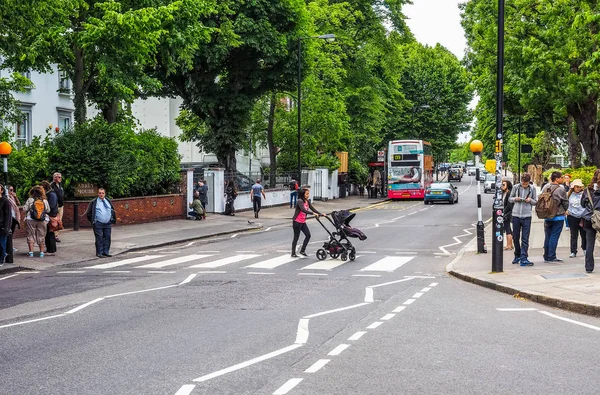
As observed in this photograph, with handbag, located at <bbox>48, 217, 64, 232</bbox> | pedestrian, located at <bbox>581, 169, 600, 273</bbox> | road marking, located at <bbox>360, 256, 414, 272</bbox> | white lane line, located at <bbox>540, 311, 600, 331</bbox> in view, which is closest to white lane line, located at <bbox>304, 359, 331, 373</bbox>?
white lane line, located at <bbox>540, 311, 600, 331</bbox>

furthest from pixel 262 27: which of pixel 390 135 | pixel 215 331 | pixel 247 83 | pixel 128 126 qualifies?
pixel 390 135

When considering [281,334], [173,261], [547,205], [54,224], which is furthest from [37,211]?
[547,205]

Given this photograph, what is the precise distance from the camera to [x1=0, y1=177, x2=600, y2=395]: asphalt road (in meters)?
7.21

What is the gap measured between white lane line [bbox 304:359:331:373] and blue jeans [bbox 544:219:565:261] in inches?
418

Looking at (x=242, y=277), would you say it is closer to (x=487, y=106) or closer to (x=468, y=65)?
(x=487, y=106)

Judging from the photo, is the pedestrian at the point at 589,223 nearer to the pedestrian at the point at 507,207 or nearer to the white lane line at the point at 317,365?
the pedestrian at the point at 507,207

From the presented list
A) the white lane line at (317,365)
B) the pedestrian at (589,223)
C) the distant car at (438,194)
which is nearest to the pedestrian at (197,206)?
the pedestrian at (589,223)

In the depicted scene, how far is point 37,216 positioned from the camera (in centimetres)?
1931

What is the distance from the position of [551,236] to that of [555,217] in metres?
0.54

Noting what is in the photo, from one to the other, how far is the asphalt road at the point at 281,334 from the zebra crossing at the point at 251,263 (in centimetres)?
20

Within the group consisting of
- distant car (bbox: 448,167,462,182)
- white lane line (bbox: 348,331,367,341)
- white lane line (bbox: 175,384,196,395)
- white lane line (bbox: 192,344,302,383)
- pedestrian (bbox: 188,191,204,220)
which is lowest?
white lane line (bbox: 348,331,367,341)

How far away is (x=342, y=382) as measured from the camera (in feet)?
23.4

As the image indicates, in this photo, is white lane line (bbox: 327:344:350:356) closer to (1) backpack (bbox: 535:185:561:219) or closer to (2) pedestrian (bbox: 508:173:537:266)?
(2) pedestrian (bbox: 508:173:537:266)

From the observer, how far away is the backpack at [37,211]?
19.3 metres
